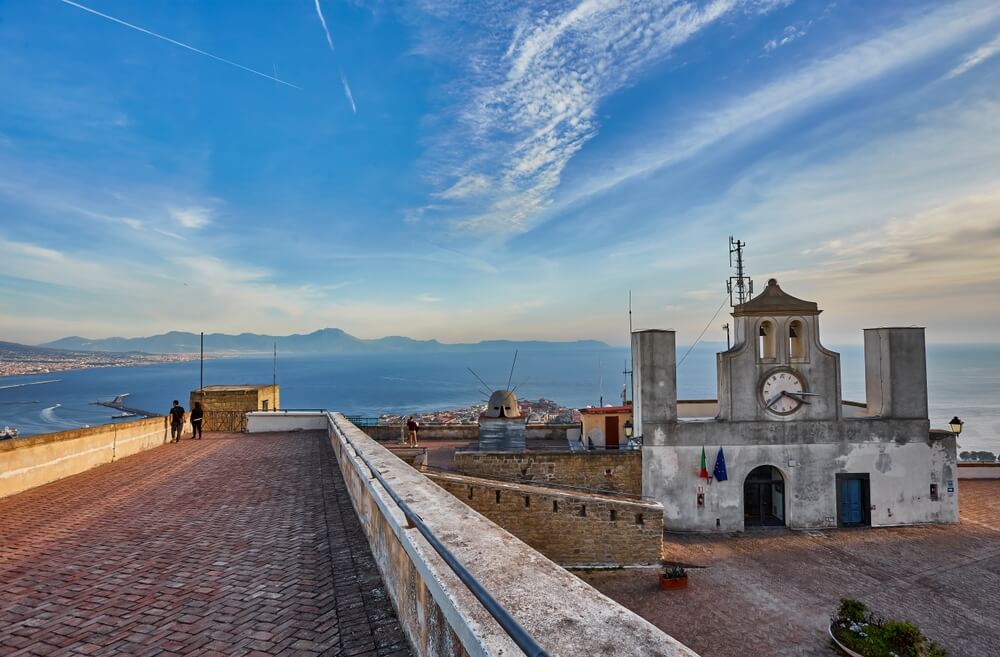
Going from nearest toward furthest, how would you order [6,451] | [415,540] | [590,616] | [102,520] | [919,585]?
1. [590,616]
2. [415,540]
3. [102,520]
4. [6,451]
5. [919,585]

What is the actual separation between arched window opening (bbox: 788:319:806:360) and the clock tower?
0.03 m

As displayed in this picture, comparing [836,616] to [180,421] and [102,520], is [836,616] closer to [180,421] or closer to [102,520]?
[102,520]

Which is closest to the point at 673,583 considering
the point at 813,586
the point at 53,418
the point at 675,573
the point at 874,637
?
the point at 675,573

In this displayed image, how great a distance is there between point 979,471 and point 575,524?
68.7ft

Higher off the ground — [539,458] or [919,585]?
[539,458]

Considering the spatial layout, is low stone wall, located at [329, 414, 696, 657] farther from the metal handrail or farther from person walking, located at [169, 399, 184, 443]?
person walking, located at [169, 399, 184, 443]

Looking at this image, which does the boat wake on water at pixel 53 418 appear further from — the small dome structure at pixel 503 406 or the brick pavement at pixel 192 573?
the brick pavement at pixel 192 573

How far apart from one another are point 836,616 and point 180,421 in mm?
17417

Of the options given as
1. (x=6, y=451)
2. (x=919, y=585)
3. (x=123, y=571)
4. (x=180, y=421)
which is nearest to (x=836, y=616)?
(x=919, y=585)

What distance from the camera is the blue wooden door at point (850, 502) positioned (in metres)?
18.5

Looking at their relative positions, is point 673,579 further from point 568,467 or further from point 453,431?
point 453,431

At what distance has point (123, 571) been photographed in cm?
471

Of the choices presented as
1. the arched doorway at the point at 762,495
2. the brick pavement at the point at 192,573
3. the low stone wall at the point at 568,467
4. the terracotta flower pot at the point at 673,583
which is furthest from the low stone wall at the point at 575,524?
the brick pavement at the point at 192,573

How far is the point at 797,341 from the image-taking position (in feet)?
63.6
